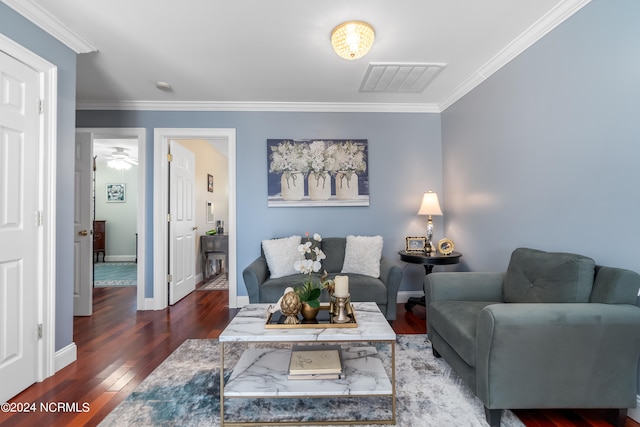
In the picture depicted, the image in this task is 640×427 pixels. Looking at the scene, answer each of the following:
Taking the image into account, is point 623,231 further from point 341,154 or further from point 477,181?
point 341,154

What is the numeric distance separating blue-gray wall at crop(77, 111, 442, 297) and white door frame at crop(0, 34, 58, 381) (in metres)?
1.55

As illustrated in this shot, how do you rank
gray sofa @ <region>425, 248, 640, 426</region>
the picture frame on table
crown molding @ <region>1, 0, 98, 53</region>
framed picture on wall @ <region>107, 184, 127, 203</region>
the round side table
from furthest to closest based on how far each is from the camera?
framed picture on wall @ <region>107, 184, 127, 203</region> → the picture frame on table → the round side table → crown molding @ <region>1, 0, 98, 53</region> → gray sofa @ <region>425, 248, 640, 426</region>

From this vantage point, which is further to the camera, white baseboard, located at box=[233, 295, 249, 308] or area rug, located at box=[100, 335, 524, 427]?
white baseboard, located at box=[233, 295, 249, 308]

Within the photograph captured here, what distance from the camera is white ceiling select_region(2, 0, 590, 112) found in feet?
6.49

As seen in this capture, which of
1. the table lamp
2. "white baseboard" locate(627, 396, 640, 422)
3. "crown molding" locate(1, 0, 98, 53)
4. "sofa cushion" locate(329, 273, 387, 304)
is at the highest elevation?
"crown molding" locate(1, 0, 98, 53)

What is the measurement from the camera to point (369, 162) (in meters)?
3.76

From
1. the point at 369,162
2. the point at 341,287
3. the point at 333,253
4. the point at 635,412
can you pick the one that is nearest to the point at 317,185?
the point at 369,162

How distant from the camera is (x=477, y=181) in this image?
3.04m

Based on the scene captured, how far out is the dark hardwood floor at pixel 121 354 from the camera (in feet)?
5.39

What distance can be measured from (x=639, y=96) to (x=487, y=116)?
1.30 m

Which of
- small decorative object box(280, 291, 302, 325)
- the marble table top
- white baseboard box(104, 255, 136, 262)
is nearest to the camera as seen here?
the marble table top

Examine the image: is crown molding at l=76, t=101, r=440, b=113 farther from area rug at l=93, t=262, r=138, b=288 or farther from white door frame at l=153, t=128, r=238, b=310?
area rug at l=93, t=262, r=138, b=288

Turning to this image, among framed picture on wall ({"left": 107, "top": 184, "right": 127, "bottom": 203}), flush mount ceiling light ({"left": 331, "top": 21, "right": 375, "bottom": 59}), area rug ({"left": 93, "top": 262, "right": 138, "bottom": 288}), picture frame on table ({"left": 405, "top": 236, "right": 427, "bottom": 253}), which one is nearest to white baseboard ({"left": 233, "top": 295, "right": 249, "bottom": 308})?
picture frame on table ({"left": 405, "top": 236, "right": 427, "bottom": 253})

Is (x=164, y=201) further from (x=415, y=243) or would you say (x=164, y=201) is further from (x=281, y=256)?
(x=415, y=243)
